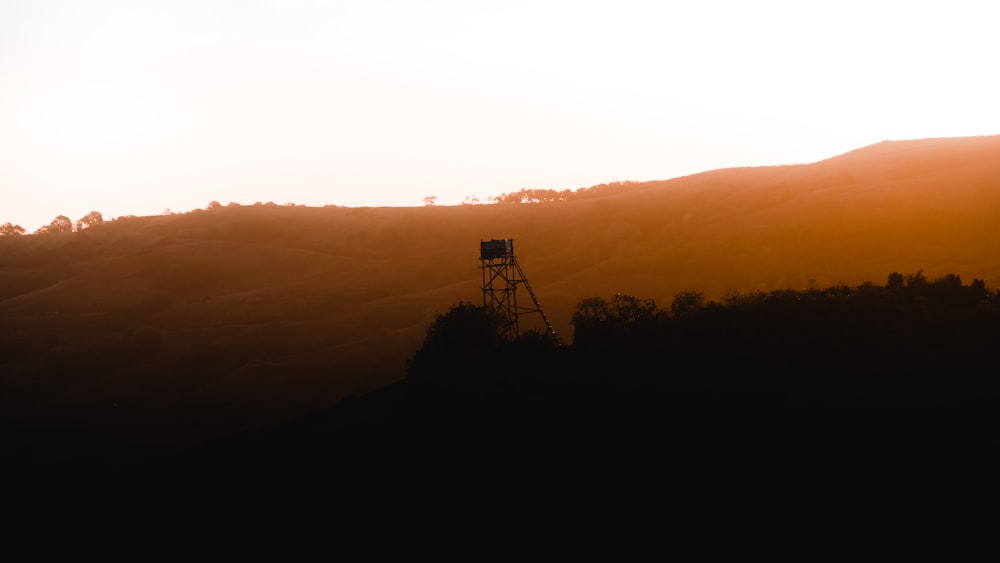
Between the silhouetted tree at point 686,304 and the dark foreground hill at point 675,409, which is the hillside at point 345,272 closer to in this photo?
the dark foreground hill at point 675,409

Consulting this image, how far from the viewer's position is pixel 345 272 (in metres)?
120

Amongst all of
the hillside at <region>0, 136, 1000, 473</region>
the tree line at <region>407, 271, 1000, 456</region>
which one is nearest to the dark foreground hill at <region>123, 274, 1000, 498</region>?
the tree line at <region>407, 271, 1000, 456</region>

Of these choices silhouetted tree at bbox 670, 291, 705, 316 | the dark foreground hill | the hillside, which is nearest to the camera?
the dark foreground hill

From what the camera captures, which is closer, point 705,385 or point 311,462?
point 705,385

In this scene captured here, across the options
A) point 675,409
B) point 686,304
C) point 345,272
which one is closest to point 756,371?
point 675,409

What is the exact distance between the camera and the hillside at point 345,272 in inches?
2982

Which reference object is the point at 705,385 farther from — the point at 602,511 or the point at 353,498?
the point at 353,498

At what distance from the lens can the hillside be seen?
75750 millimetres

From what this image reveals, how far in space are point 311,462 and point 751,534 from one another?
2520cm

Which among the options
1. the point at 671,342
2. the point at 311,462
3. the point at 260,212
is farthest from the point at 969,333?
the point at 260,212

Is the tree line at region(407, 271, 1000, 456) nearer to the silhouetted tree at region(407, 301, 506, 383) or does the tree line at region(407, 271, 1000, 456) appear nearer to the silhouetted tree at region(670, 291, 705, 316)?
the silhouetted tree at region(407, 301, 506, 383)

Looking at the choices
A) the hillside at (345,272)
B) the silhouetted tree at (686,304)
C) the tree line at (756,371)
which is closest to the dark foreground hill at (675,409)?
the tree line at (756,371)

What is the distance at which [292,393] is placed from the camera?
7431 cm

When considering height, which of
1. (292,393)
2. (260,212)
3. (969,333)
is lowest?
(292,393)
